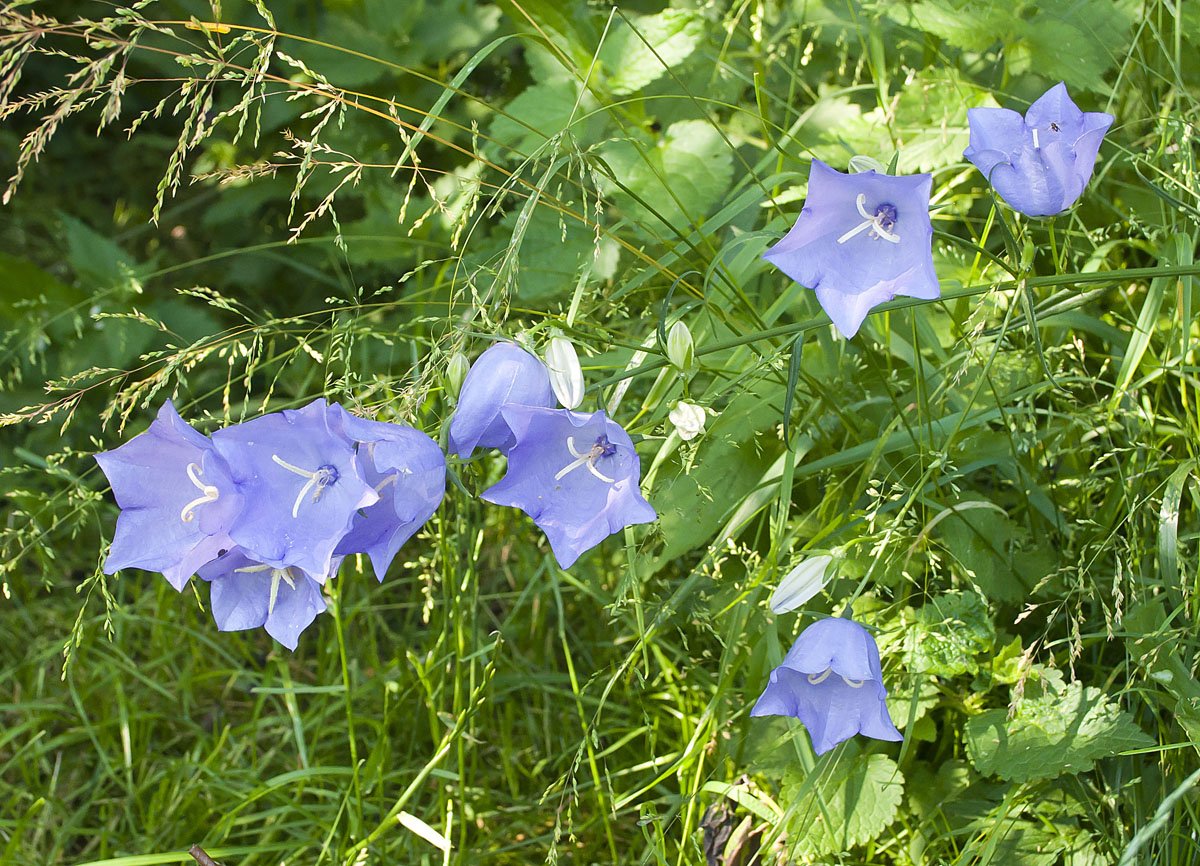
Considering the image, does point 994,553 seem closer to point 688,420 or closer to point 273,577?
point 688,420

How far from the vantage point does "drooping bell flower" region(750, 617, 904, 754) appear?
1.18 meters

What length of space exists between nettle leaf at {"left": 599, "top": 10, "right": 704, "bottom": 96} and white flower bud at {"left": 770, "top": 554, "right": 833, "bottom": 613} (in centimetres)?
97

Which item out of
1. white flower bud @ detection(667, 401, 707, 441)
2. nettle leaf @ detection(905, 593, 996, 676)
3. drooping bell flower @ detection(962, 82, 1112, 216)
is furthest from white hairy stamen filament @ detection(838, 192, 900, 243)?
nettle leaf @ detection(905, 593, 996, 676)

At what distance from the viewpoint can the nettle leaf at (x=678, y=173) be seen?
5.96 ft

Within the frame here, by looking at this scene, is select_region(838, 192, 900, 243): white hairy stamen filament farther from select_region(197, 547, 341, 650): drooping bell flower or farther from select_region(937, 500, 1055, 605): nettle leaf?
select_region(197, 547, 341, 650): drooping bell flower

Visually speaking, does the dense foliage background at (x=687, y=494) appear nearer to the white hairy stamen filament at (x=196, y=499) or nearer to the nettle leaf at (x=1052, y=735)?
the nettle leaf at (x=1052, y=735)

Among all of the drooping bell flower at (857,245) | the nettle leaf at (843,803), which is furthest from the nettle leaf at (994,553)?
the drooping bell flower at (857,245)

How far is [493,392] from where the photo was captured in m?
1.11

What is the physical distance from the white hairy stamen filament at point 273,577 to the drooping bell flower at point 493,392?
0.70ft

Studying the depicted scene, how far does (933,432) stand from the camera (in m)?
1.48

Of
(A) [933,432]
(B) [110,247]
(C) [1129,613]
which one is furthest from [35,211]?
(C) [1129,613]

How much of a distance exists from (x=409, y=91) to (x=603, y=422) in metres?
1.63

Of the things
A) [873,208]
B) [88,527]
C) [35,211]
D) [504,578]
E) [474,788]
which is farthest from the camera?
[35,211]

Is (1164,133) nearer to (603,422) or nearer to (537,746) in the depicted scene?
(603,422)
